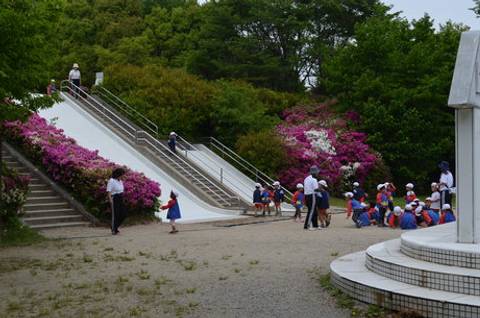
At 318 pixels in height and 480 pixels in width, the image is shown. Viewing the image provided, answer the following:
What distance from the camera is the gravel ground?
7531mm

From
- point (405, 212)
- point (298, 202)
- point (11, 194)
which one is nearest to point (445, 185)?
point (405, 212)

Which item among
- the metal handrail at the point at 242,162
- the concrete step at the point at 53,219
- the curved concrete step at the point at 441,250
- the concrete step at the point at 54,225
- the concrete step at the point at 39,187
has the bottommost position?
the concrete step at the point at 54,225

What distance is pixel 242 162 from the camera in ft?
90.9

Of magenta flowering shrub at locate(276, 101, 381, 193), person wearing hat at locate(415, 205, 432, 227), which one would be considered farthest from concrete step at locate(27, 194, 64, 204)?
magenta flowering shrub at locate(276, 101, 381, 193)

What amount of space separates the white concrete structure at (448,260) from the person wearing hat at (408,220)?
6.39 metres

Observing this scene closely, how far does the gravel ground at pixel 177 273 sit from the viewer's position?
24.7ft

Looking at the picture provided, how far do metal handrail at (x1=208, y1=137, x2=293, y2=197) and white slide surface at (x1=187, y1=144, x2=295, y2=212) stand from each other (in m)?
0.33

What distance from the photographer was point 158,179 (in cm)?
2284

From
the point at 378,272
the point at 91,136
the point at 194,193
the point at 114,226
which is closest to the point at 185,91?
the point at 91,136

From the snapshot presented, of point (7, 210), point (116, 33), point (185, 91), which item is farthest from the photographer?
point (116, 33)

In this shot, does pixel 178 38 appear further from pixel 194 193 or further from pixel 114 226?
pixel 114 226

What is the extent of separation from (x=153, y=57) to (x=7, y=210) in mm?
31144

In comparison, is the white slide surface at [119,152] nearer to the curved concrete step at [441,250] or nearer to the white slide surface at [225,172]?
the white slide surface at [225,172]

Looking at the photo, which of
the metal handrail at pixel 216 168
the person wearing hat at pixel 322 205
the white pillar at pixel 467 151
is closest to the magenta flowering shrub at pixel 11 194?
the person wearing hat at pixel 322 205
